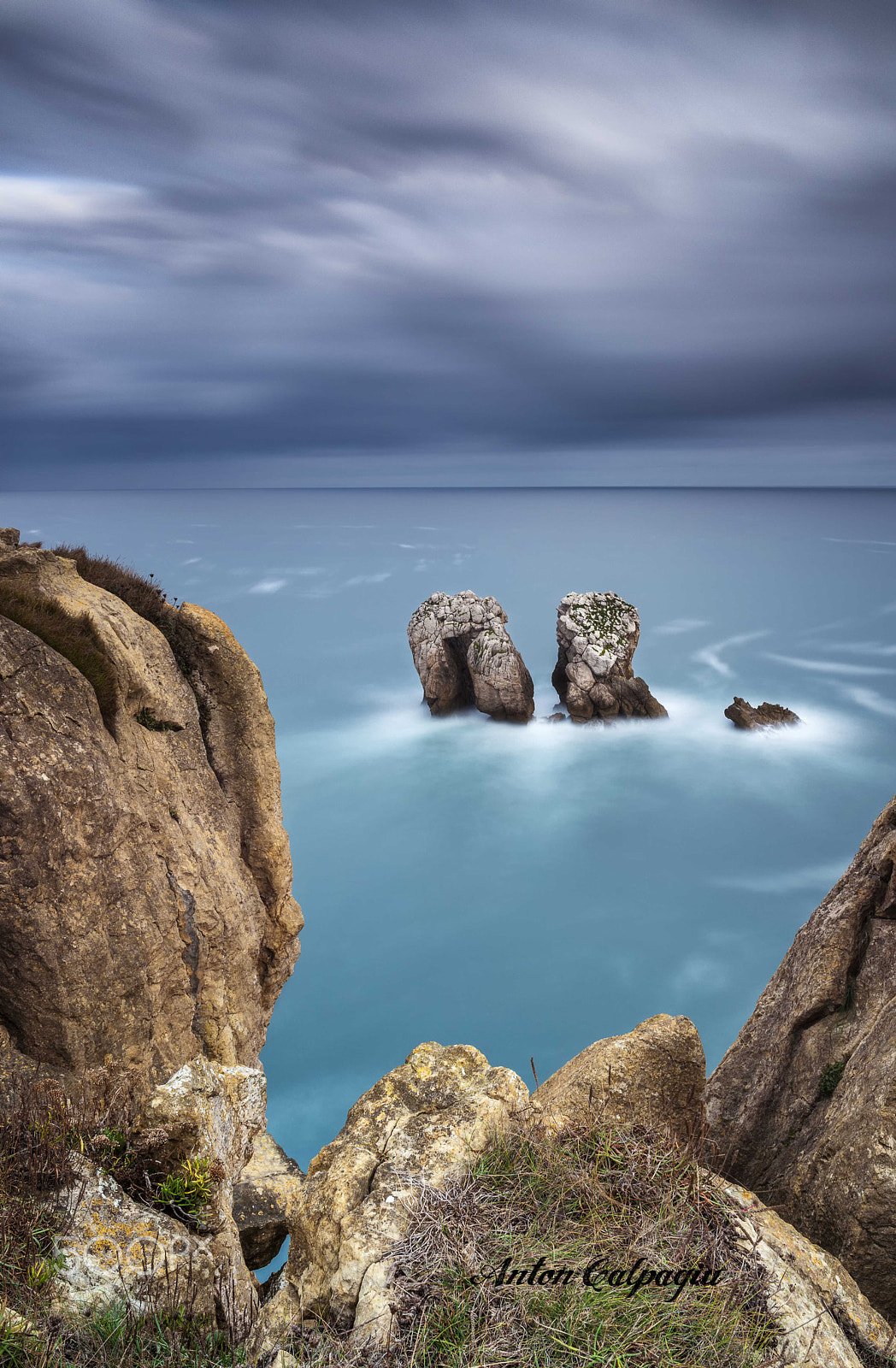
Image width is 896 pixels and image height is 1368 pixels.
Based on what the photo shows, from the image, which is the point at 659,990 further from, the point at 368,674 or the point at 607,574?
the point at 607,574

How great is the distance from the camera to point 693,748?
57.7 m

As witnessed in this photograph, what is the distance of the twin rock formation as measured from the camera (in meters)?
54.4

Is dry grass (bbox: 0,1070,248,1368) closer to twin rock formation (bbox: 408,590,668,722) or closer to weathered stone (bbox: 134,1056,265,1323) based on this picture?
weathered stone (bbox: 134,1056,265,1323)

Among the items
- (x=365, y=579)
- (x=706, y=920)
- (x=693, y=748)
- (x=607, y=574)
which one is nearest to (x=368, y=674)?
(x=693, y=748)

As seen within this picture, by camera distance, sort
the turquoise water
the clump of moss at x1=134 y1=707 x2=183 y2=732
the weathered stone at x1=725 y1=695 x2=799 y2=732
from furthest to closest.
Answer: the weathered stone at x1=725 y1=695 x2=799 y2=732, the turquoise water, the clump of moss at x1=134 y1=707 x2=183 y2=732

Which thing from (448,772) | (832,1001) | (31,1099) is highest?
(31,1099)

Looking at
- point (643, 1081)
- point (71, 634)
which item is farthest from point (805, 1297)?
point (71, 634)

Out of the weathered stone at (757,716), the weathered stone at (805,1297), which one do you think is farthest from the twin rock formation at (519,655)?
the weathered stone at (805,1297)

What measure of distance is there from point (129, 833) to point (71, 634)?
2829mm

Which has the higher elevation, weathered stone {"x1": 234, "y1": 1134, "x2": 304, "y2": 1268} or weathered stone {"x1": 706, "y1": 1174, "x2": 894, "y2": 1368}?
weathered stone {"x1": 706, "y1": 1174, "x2": 894, "y2": 1368}

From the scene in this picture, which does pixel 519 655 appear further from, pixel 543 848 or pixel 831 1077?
pixel 831 1077

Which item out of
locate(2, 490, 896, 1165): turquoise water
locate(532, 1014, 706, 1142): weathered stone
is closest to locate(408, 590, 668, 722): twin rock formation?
locate(2, 490, 896, 1165): turquoise water

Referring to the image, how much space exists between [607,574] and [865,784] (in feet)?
358

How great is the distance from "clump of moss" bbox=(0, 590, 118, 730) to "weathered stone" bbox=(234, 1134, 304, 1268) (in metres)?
6.58
